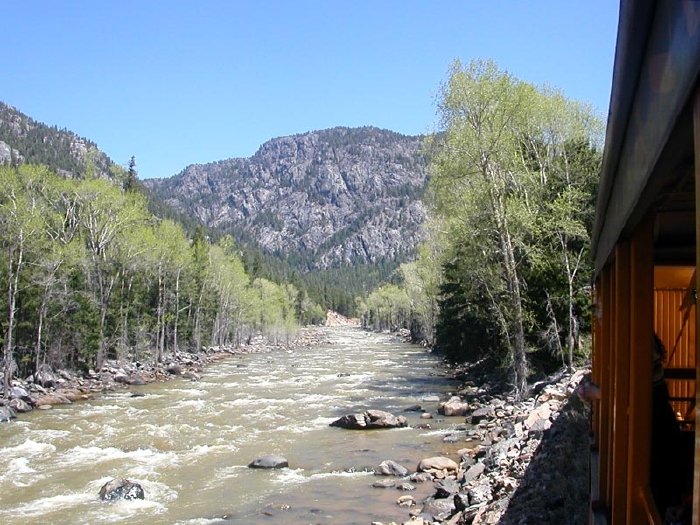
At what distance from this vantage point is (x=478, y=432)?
685 inches

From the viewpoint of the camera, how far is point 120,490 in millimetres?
12867

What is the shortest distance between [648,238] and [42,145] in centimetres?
17834

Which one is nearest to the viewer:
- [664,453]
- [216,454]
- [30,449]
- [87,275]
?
[664,453]

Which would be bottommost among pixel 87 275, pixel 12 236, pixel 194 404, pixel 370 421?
pixel 194 404

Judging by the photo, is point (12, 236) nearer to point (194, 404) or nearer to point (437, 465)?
point (194, 404)

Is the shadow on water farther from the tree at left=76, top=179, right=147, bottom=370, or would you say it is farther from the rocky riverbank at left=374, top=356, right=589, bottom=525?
the tree at left=76, top=179, right=147, bottom=370

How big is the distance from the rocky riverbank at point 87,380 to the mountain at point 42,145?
295 ft

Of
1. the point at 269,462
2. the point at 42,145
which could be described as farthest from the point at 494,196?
the point at 42,145

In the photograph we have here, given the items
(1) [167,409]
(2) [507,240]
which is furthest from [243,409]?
(2) [507,240]

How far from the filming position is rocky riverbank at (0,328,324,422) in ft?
81.5

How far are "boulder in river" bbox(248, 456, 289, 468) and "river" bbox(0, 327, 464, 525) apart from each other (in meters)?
0.21

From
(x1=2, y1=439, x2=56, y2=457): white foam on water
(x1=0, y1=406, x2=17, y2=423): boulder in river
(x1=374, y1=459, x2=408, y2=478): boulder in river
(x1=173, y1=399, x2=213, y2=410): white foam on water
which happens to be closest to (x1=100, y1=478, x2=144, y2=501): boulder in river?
(x1=2, y1=439, x2=56, y2=457): white foam on water

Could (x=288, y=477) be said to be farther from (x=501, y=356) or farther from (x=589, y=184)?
(x=589, y=184)

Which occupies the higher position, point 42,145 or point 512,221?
point 42,145
